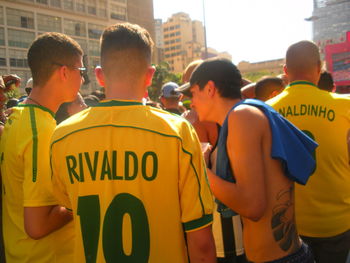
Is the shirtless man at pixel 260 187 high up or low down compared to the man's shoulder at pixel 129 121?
down

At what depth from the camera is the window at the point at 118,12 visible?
205 feet

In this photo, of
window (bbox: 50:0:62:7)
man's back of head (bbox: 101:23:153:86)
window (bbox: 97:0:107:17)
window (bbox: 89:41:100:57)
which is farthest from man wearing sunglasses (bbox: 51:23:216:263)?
window (bbox: 97:0:107:17)

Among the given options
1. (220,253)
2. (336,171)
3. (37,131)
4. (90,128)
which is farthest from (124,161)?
(336,171)

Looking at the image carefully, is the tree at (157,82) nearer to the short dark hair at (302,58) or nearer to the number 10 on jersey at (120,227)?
the short dark hair at (302,58)

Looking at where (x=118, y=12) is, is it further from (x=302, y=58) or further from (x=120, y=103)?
(x=120, y=103)

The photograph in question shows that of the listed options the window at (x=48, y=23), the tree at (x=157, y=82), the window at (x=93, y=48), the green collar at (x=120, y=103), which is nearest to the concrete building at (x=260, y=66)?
the tree at (x=157, y=82)

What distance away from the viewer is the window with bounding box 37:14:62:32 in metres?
51.0

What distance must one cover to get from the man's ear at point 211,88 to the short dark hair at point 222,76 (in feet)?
0.06

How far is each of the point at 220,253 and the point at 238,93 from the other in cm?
120

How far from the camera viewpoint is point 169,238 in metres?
1.62

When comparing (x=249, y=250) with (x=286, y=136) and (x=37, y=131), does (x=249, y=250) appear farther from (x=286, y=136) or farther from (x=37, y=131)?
(x=37, y=131)

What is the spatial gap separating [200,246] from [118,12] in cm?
6768

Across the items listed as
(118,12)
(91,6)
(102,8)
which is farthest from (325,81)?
(118,12)

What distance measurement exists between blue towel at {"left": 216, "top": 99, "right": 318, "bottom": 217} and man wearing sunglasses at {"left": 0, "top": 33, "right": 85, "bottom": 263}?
41.2 inches
